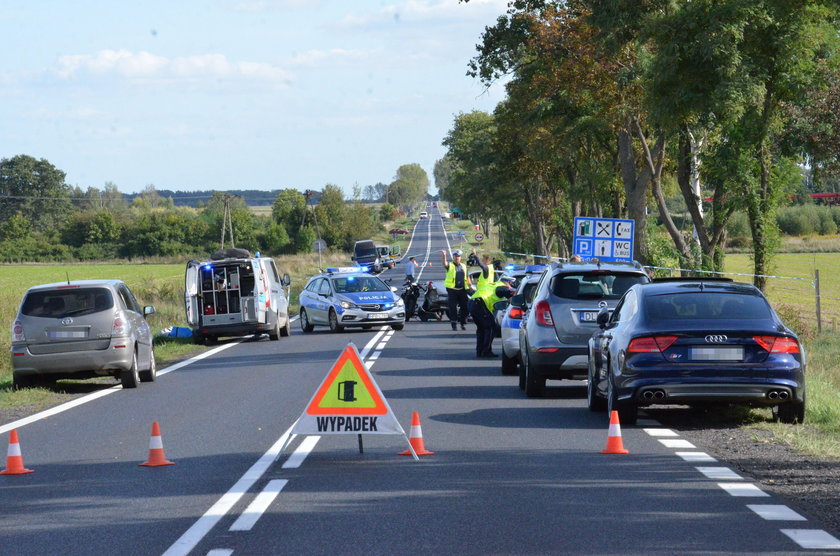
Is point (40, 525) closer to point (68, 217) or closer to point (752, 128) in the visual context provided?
point (752, 128)

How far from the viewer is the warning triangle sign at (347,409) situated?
11.1 metres

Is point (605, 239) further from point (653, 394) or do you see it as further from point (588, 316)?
point (653, 394)

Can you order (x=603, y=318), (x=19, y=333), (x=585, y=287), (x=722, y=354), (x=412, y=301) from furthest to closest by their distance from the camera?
1. (x=412, y=301)
2. (x=19, y=333)
3. (x=585, y=287)
4. (x=603, y=318)
5. (x=722, y=354)

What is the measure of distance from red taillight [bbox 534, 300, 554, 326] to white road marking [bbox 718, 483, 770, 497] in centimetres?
666

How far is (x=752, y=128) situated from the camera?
29.7 metres

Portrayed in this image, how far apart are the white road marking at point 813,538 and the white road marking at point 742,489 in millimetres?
1340

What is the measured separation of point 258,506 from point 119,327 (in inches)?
408

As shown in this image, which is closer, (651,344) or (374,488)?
(374,488)

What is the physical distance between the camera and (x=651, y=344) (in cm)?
1266

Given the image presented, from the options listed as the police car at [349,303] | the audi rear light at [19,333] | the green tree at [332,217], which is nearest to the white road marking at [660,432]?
the audi rear light at [19,333]

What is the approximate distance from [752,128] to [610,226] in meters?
4.06

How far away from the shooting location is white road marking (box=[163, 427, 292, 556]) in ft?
24.4

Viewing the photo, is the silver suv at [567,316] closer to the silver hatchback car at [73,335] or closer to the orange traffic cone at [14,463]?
the silver hatchback car at [73,335]

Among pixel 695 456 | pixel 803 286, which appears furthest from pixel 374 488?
pixel 803 286
